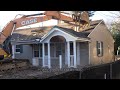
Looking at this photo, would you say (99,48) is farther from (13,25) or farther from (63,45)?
(13,25)

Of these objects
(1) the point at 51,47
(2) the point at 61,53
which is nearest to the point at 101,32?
(2) the point at 61,53

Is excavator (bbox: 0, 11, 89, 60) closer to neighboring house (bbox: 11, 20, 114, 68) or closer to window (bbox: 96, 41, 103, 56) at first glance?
neighboring house (bbox: 11, 20, 114, 68)

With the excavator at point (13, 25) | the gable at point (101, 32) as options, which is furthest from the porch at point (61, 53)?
the excavator at point (13, 25)

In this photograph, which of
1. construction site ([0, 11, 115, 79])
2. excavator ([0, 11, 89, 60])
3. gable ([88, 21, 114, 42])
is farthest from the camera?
construction site ([0, 11, 115, 79])

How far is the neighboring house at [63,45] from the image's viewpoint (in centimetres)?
702

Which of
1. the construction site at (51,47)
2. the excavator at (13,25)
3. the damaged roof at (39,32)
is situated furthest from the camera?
the damaged roof at (39,32)

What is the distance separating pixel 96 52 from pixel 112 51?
4.53 feet

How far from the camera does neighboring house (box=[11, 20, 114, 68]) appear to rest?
23.0 ft

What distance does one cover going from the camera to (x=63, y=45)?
8.50 m

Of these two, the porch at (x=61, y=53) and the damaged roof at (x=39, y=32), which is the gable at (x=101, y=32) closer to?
the damaged roof at (x=39, y=32)

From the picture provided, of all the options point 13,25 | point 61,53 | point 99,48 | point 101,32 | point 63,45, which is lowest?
point 61,53

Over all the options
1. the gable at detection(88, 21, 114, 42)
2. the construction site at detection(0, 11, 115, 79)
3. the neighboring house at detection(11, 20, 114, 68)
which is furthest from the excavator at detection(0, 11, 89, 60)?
the gable at detection(88, 21, 114, 42)
